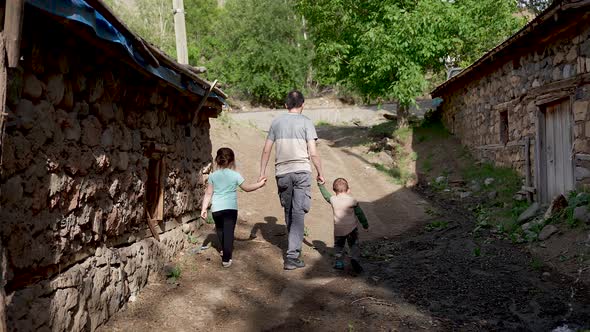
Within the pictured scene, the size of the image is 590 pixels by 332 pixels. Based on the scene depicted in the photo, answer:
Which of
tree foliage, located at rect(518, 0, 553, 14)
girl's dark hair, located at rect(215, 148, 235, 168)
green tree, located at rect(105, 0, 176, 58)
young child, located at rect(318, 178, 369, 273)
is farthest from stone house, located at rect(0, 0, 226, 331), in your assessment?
green tree, located at rect(105, 0, 176, 58)

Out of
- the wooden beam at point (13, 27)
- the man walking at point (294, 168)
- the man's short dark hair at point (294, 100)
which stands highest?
the man's short dark hair at point (294, 100)

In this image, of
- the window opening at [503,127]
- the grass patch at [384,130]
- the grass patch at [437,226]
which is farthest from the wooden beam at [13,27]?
the grass patch at [384,130]

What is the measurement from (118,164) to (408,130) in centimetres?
1417

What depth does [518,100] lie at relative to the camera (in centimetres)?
959

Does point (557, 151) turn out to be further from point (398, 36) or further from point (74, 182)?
point (398, 36)

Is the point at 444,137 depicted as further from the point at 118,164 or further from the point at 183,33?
the point at 118,164

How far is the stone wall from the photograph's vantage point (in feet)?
9.36

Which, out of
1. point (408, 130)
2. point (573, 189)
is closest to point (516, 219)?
point (573, 189)

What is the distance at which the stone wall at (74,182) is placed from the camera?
285 cm

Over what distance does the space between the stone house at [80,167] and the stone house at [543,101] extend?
18.1ft

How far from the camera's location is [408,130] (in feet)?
56.9

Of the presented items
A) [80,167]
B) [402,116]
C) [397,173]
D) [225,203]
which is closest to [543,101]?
[225,203]

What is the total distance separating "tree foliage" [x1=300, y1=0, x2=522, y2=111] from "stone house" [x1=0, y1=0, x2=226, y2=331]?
418 inches

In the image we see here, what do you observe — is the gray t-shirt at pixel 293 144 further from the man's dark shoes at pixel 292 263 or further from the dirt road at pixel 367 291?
the dirt road at pixel 367 291
